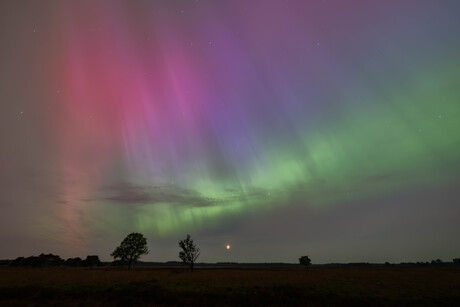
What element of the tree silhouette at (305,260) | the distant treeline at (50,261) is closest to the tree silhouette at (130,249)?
the distant treeline at (50,261)

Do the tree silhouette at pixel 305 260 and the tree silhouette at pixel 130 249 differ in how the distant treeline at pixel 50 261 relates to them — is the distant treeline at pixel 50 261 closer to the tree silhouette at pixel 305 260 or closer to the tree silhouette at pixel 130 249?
the tree silhouette at pixel 130 249

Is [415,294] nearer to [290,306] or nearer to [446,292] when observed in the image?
[446,292]

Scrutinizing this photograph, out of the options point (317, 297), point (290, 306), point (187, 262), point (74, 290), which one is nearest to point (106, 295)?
point (74, 290)

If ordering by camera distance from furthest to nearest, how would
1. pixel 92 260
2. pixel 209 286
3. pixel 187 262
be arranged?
pixel 92 260 → pixel 187 262 → pixel 209 286

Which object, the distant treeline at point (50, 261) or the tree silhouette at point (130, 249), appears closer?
the tree silhouette at point (130, 249)

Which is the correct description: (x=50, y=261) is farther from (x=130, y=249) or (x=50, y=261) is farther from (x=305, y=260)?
(x=305, y=260)

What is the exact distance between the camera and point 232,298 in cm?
2762

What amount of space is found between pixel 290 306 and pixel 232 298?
591 cm

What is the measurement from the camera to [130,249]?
90500 mm

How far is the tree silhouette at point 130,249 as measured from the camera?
89750mm

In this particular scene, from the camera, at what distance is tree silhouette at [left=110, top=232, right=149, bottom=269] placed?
3533 inches

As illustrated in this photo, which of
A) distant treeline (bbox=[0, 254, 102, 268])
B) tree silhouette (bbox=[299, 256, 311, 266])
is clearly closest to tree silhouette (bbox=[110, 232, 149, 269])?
distant treeline (bbox=[0, 254, 102, 268])

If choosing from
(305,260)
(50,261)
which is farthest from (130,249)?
(50,261)

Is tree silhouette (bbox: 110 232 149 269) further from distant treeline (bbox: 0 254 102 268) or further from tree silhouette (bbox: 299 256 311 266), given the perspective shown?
tree silhouette (bbox: 299 256 311 266)
